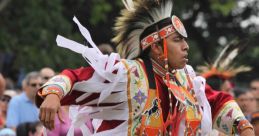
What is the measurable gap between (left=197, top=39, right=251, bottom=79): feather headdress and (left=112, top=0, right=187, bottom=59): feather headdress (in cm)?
197

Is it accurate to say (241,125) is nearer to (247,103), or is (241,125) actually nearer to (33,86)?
(247,103)

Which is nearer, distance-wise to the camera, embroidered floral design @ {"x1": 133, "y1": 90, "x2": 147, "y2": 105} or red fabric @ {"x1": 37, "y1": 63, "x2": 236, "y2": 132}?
red fabric @ {"x1": 37, "y1": 63, "x2": 236, "y2": 132}

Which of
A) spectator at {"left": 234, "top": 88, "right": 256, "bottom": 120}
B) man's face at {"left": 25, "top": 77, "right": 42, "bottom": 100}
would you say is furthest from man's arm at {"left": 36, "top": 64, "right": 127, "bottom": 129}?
man's face at {"left": 25, "top": 77, "right": 42, "bottom": 100}

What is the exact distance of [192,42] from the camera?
22.0m

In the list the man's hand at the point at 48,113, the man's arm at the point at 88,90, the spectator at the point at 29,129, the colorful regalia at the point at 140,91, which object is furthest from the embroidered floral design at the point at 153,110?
the spectator at the point at 29,129

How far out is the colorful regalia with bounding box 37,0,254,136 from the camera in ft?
17.4

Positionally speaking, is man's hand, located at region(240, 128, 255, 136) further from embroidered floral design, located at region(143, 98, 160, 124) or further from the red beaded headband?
the red beaded headband

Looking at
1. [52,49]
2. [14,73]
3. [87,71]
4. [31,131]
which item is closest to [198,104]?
[87,71]

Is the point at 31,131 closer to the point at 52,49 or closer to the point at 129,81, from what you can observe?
the point at 129,81

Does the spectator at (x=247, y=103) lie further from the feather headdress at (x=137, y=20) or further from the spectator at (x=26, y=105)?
the feather headdress at (x=137, y=20)

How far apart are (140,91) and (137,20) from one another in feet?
1.77

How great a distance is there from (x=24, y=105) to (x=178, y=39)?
173 inches

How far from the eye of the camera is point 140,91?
17.7 ft

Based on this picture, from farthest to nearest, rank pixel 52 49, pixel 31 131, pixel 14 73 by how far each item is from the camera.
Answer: pixel 14 73
pixel 52 49
pixel 31 131
